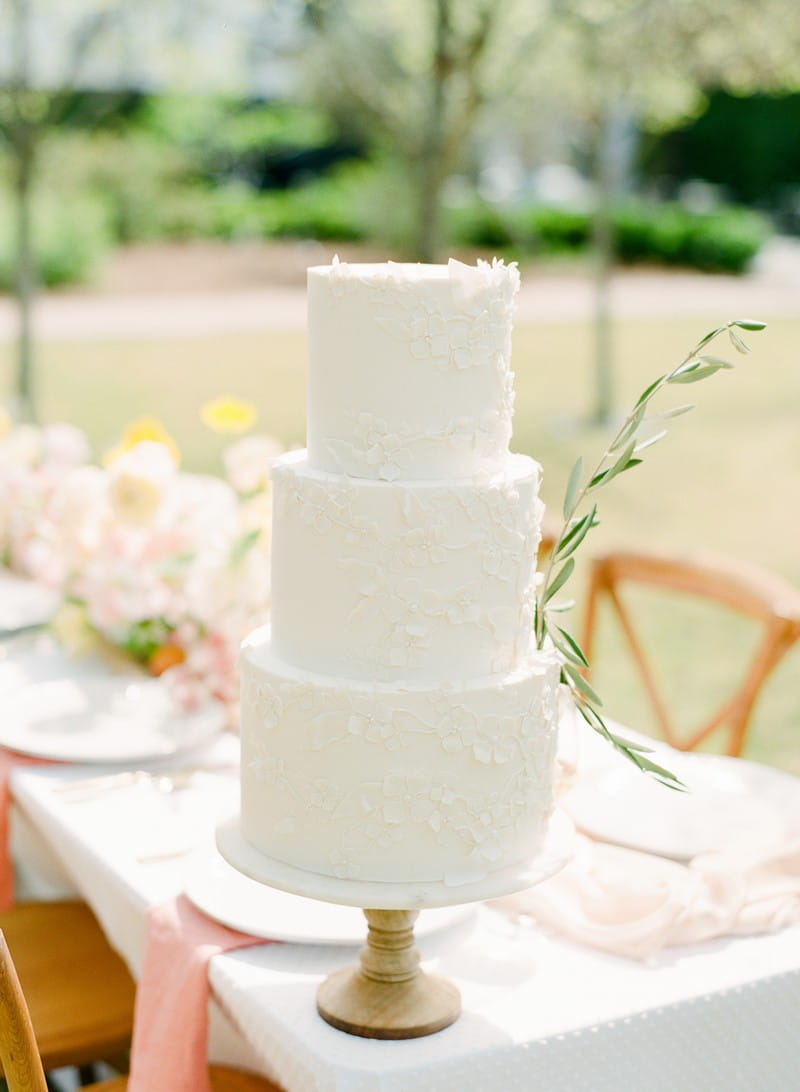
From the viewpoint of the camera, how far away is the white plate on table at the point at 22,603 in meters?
3.55

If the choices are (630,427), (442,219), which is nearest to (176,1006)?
(630,427)

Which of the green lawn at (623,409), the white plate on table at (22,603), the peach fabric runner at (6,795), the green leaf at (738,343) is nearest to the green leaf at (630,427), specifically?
the green leaf at (738,343)

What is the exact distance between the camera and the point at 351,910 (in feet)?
7.06

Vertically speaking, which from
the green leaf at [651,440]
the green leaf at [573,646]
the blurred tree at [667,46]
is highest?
the blurred tree at [667,46]

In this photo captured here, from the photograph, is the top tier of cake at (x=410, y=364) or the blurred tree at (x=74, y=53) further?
the blurred tree at (x=74, y=53)

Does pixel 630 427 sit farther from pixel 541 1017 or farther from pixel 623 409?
pixel 623 409

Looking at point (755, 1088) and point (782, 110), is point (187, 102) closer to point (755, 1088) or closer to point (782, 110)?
point (782, 110)

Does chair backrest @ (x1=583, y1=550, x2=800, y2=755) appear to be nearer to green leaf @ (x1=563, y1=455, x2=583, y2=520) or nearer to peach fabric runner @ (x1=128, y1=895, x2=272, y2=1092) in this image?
green leaf @ (x1=563, y1=455, x2=583, y2=520)

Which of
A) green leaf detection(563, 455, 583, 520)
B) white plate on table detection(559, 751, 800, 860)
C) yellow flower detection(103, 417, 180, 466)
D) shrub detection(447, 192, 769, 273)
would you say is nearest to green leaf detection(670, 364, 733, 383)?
green leaf detection(563, 455, 583, 520)

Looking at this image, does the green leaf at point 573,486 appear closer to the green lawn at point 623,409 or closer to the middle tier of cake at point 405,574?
the middle tier of cake at point 405,574

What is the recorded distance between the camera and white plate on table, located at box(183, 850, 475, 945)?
207 centimetres

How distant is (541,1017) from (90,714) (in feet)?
4.42

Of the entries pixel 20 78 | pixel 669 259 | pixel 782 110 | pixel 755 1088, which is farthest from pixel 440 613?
pixel 782 110

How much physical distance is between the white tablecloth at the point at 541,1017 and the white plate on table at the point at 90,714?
493 millimetres
